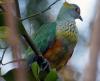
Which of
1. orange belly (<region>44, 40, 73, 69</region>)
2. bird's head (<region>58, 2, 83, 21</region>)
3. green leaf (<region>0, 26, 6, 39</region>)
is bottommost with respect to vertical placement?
orange belly (<region>44, 40, 73, 69</region>)

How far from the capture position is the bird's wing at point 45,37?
8.88ft

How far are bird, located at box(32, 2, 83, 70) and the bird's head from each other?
0.65 feet

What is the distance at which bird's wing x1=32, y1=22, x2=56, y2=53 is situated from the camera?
8.88ft

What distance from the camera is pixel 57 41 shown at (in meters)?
2.75

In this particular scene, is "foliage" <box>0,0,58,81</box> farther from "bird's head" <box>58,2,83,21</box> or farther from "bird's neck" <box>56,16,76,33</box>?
"bird's head" <box>58,2,83,21</box>

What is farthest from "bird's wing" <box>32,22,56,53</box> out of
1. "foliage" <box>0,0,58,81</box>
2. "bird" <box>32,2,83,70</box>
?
"foliage" <box>0,0,58,81</box>

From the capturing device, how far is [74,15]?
3141 millimetres

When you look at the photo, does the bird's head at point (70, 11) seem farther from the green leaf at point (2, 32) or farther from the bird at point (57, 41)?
the green leaf at point (2, 32)

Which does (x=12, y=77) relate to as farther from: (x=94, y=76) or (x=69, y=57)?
(x=69, y=57)

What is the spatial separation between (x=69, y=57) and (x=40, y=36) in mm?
318

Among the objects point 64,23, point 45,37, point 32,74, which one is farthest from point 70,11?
point 32,74

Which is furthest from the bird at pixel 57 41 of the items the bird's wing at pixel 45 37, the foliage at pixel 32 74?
A: the foliage at pixel 32 74

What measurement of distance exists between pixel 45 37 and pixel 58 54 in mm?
199

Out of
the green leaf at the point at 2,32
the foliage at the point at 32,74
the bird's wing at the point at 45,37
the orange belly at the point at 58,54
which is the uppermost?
the green leaf at the point at 2,32
